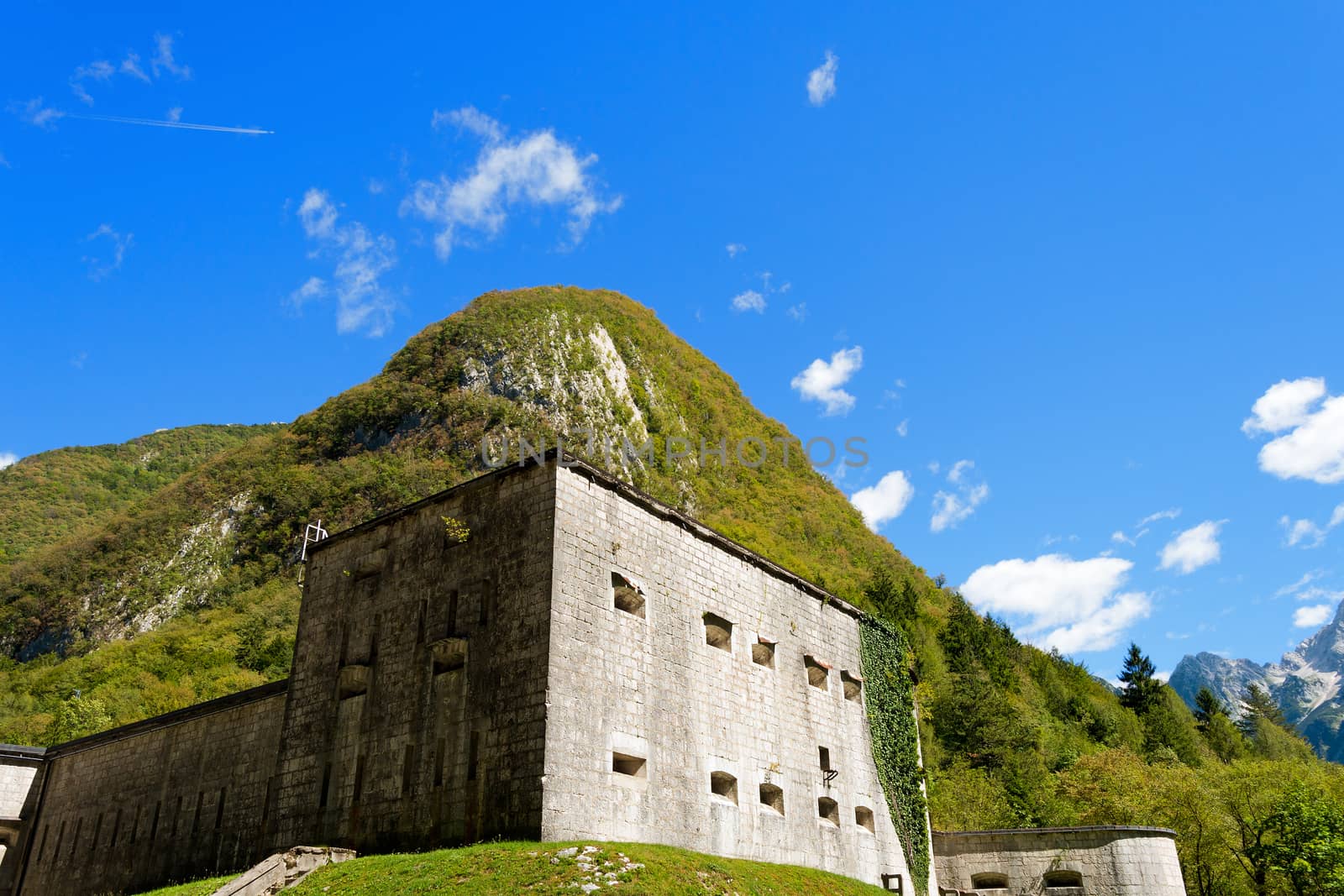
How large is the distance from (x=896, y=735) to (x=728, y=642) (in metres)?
8.60

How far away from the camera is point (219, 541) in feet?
252

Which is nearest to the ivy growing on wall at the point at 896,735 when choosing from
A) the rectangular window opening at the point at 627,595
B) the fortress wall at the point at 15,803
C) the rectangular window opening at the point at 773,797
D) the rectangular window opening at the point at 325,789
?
the rectangular window opening at the point at 773,797

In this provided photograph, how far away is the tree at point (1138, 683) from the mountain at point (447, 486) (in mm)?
1866

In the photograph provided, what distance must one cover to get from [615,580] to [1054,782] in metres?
35.9

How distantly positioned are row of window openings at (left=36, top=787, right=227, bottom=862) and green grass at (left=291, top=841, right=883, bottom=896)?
926 cm

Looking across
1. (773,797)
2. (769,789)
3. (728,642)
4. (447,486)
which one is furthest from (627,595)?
(447,486)

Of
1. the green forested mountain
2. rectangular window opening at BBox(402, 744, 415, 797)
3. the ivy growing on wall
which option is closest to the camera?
rectangular window opening at BBox(402, 744, 415, 797)

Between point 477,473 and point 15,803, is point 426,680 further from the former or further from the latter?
point 477,473

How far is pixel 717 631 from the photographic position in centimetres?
2350

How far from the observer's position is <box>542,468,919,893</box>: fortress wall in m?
19.0

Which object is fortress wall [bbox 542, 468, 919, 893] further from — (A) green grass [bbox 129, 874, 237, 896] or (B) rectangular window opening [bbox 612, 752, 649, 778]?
(A) green grass [bbox 129, 874, 237, 896]

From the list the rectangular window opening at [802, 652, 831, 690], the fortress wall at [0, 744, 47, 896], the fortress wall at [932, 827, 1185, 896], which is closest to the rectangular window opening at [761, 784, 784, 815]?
the rectangular window opening at [802, 652, 831, 690]

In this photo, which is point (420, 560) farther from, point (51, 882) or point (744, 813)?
point (51, 882)

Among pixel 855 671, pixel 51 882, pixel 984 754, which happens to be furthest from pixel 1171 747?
pixel 51 882
